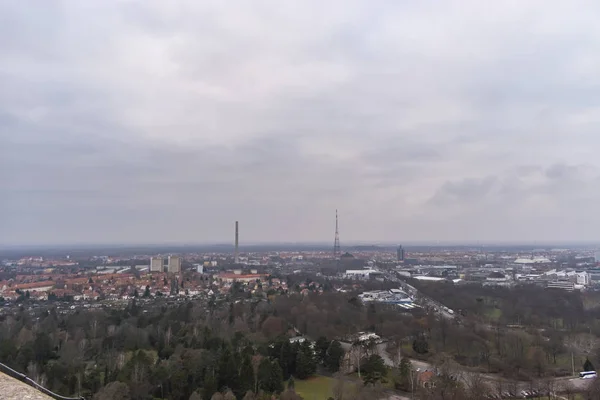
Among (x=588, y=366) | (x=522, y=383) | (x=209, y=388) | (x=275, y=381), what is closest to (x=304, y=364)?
(x=275, y=381)

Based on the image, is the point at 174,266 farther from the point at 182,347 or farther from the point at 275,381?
the point at 275,381

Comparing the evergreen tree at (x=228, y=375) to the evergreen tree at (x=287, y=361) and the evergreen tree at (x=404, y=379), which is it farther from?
the evergreen tree at (x=404, y=379)

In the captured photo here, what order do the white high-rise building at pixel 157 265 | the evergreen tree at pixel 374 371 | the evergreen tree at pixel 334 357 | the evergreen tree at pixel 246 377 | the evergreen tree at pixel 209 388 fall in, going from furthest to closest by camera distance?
the white high-rise building at pixel 157 265
the evergreen tree at pixel 334 357
the evergreen tree at pixel 374 371
the evergreen tree at pixel 246 377
the evergreen tree at pixel 209 388

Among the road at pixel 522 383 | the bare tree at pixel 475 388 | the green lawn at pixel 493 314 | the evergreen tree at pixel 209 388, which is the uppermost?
the bare tree at pixel 475 388

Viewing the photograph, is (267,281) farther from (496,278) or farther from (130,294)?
(496,278)

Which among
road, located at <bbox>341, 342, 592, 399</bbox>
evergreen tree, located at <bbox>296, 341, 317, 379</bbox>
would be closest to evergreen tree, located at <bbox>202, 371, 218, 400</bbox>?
evergreen tree, located at <bbox>296, 341, 317, 379</bbox>

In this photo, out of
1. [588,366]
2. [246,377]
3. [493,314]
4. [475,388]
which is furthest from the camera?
[493,314]

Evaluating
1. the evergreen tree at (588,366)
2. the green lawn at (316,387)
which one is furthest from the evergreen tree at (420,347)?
the evergreen tree at (588,366)

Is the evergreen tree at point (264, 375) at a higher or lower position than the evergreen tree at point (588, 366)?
higher

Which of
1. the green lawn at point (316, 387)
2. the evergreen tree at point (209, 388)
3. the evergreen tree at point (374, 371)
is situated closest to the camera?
the evergreen tree at point (209, 388)

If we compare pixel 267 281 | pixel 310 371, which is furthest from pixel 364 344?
pixel 267 281

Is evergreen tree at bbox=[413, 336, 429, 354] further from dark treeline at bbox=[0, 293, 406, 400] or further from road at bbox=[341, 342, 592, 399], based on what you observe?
dark treeline at bbox=[0, 293, 406, 400]
